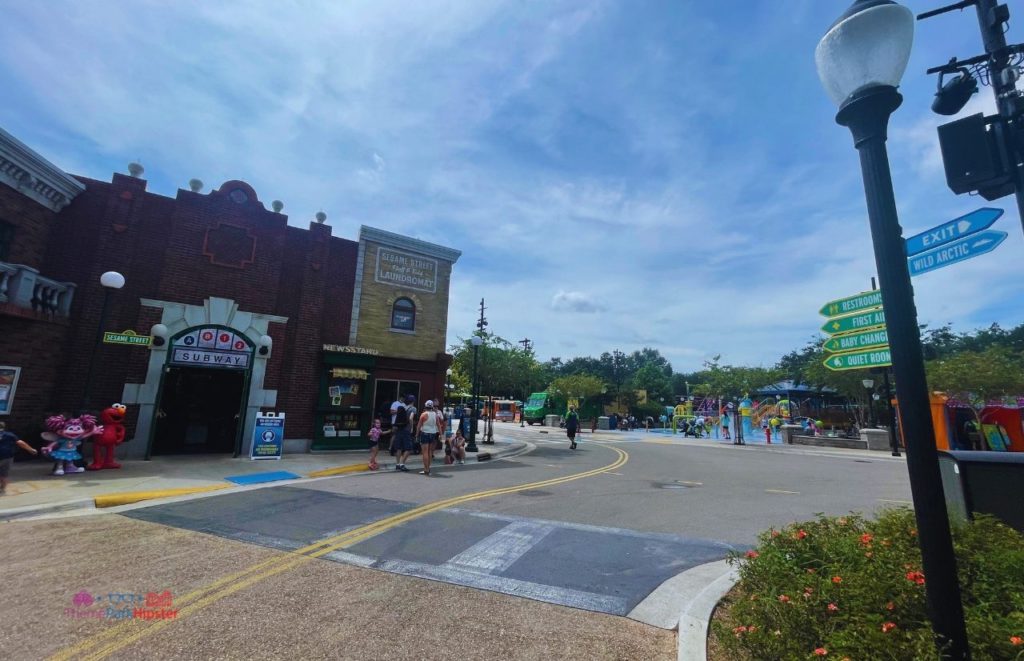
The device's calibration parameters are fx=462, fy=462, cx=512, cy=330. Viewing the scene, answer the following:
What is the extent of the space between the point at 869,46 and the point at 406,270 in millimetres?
16825

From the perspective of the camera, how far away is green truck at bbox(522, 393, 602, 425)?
44750mm

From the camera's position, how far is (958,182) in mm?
3668

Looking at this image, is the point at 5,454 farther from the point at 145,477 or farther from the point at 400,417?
the point at 400,417

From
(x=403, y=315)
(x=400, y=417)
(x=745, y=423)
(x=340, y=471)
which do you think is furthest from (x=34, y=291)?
(x=745, y=423)

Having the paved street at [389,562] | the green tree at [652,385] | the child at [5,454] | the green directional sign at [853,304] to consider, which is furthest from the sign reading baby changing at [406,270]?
the green tree at [652,385]

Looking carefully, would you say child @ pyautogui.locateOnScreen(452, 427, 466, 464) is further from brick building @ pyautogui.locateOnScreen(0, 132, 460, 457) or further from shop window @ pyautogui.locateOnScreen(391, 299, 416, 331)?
shop window @ pyautogui.locateOnScreen(391, 299, 416, 331)

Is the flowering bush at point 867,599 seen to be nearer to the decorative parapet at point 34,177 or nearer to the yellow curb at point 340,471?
the yellow curb at point 340,471

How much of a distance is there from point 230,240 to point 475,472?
10695 mm

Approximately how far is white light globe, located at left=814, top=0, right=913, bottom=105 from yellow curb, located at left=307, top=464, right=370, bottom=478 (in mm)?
12012

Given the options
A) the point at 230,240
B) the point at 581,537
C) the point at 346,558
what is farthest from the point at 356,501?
the point at 230,240

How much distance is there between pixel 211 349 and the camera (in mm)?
14094

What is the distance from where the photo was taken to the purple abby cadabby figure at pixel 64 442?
9.97 metres

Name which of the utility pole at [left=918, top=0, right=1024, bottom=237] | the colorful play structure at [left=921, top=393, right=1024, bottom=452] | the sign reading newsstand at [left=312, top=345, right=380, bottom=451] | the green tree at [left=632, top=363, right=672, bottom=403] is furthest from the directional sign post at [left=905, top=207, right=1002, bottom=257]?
the green tree at [left=632, top=363, right=672, bottom=403]

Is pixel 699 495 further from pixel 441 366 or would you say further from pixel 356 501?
pixel 441 366
